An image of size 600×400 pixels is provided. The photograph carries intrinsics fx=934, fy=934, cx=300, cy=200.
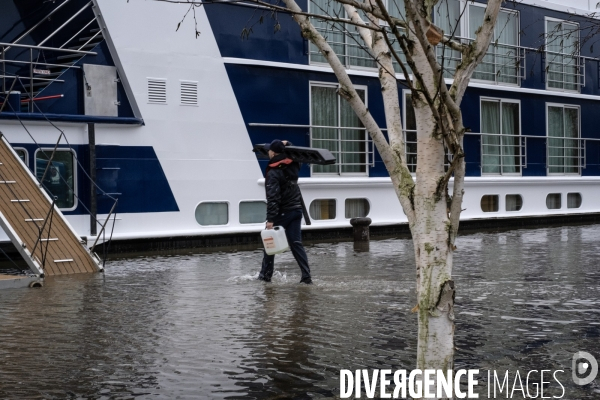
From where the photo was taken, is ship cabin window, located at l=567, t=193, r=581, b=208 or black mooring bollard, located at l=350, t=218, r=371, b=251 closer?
black mooring bollard, located at l=350, t=218, r=371, b=251

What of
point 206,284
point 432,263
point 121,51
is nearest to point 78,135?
point 121,51

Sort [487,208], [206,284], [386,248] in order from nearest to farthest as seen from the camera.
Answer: [206,284] → [386,248] → [487,208]

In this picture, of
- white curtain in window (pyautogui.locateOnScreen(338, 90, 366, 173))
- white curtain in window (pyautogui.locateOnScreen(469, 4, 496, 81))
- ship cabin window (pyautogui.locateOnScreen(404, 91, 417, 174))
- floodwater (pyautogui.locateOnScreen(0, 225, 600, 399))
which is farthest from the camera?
white curtain in window (pyautogui.locateOnScreen(469, 4, 496, 81))

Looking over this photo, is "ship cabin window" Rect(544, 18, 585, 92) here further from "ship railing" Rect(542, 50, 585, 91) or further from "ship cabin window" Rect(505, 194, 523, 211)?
"ship cabin window" Rect(505, 194, 523, 211)

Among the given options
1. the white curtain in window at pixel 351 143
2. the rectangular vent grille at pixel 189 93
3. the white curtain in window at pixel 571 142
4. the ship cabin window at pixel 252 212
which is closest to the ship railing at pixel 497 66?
the white curtain in window at pixel 571 142

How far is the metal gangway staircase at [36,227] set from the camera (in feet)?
42.3

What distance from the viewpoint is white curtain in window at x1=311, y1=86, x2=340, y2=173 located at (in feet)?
65.1

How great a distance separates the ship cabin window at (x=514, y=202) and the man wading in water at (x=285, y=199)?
1302cm

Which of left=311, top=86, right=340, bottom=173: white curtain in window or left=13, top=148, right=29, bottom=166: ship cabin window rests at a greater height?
left=311, top=86, right=340, bottom=173: white curtain in window

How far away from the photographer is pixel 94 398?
5.78 meters

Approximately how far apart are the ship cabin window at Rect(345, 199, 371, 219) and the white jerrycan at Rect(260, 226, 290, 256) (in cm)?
883

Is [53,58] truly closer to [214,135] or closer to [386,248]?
[214,135]

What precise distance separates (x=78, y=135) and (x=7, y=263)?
2472mm

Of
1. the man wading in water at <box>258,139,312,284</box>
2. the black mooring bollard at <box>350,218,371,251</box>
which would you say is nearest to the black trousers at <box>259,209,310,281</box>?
the man wading in water at <box>258,139,312,284</box>
